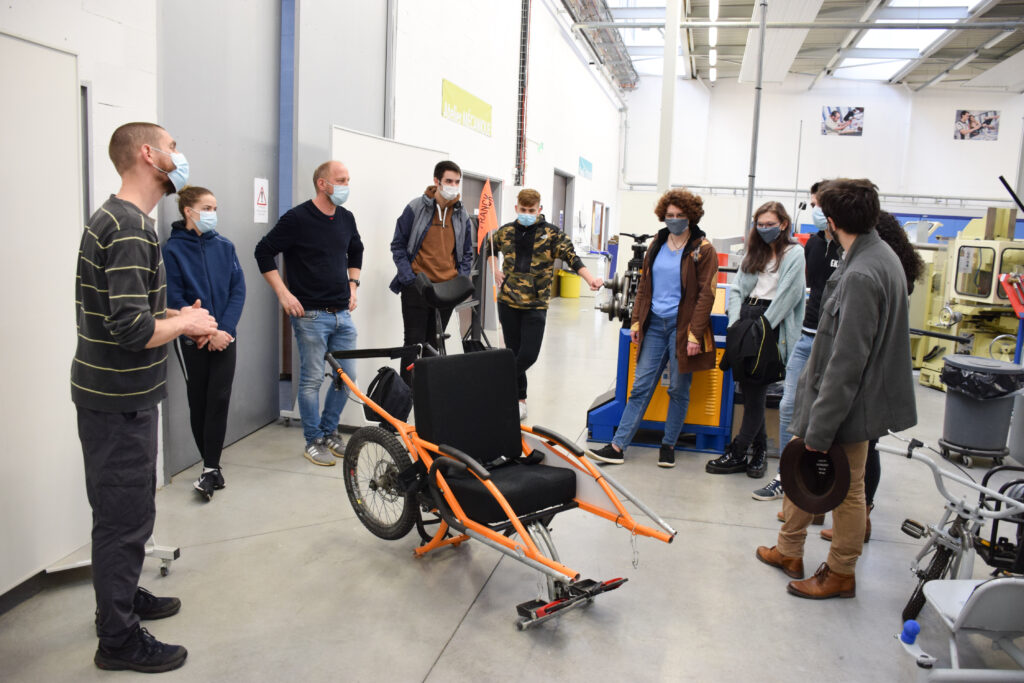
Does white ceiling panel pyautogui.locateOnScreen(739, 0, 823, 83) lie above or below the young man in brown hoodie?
above

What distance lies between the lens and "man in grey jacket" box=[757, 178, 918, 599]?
2.40 meters

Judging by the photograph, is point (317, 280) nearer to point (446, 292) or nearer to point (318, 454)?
point (446, 292)

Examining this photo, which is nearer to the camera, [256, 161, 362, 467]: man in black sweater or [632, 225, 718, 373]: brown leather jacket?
[256, 161, 362, 467]: man in black sweater

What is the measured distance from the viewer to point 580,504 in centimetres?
268

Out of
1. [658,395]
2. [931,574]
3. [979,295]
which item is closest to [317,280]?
[658,395]

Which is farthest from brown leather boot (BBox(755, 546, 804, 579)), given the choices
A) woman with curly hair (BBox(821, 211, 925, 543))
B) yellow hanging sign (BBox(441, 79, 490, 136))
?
yellow hanging sign (BBox(441, 79, 490, 136))

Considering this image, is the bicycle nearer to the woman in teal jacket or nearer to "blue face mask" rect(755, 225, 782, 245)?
the woman in teal jacket

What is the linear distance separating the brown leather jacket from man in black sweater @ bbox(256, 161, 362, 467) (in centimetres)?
165

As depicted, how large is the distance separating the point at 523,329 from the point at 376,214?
117 cm

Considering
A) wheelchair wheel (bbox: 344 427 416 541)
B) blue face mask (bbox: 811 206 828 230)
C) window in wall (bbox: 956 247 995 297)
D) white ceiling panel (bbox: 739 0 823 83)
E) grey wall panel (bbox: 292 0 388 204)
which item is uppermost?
white ceiling panel (bbox: 739 0 823 83)

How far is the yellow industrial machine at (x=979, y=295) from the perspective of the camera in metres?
5.98

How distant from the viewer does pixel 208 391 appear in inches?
139

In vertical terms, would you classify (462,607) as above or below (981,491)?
below

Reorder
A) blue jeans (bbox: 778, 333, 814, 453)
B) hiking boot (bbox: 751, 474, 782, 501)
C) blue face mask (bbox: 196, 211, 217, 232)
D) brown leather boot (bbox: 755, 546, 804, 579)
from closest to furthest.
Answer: brown leather boot (bbox: 755, 546, 804, 579) < blue face mask (bbox: 196, 211, 217, 232) < blue jeans (bbox: 778, 333, 814, 453) < hiking boot (bbox: 751, 474, 782, 501)
